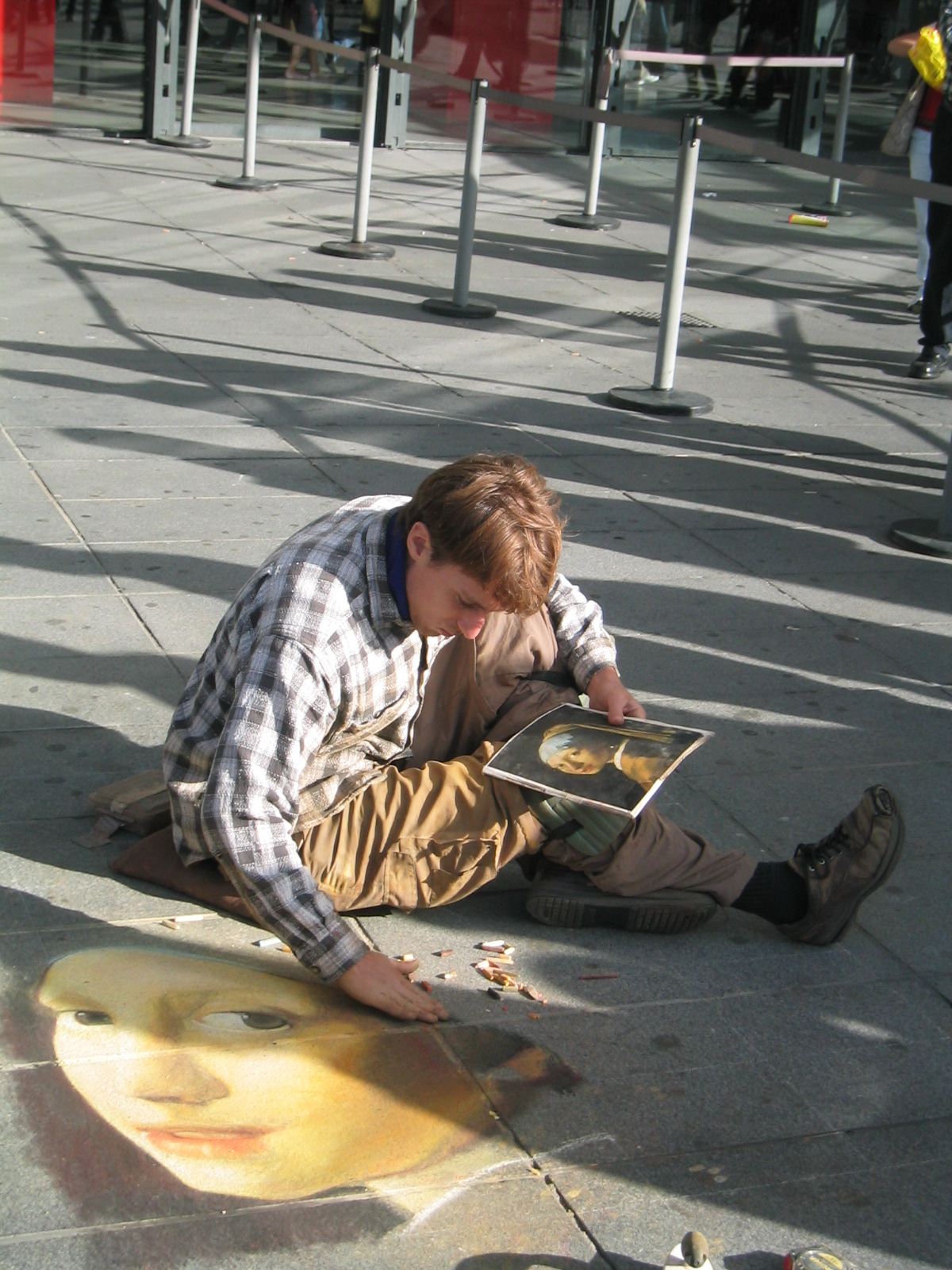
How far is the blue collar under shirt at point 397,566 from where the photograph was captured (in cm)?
289

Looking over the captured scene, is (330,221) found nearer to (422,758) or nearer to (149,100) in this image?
(149,100)

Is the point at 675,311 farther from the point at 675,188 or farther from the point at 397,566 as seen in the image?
the point at 397,566

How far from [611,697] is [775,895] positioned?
54 cm

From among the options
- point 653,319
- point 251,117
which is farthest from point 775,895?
point 251,117

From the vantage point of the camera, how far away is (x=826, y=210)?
47.4 ft

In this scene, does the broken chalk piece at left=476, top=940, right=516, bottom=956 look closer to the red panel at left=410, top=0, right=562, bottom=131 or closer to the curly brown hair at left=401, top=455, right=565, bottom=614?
the curly brown hair at left=401, top=455, right=565, bottom=614

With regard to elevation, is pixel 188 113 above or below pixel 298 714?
above

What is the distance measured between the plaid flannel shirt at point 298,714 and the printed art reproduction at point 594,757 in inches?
9.8

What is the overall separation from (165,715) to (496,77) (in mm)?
13318

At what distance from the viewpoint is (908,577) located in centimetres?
557

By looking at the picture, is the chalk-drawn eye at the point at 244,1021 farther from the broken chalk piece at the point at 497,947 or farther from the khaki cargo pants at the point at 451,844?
the broken chalk piece at the point at 497,947

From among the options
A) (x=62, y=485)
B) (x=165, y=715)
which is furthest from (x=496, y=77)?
(x=165, y=715)

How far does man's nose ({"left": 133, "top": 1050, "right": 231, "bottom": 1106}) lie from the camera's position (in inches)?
104

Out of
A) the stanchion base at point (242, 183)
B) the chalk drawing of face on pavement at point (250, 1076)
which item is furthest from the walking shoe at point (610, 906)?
the stanchion base at point (242, 183)
